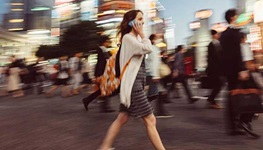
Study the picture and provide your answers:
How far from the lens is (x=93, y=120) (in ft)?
20.1

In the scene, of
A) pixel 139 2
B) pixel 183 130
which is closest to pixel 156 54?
pixel 183 130

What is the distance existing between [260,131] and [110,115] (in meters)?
3.01

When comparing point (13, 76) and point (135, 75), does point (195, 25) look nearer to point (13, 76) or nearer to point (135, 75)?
point (13, 76)

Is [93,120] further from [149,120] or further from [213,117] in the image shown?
[149,120]

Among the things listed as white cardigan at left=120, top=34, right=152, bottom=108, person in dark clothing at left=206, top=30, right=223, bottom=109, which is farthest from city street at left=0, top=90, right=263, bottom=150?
white cardigan at left=120, top=34, right=152, bottom=108

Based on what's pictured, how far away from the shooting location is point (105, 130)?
5.11 metres

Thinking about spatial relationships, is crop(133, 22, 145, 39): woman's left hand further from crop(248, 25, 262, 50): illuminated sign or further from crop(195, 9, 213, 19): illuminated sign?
crop(195, 9, 213, 19): illuminated sign


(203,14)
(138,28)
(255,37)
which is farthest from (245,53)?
(203,14)

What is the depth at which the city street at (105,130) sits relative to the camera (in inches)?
157

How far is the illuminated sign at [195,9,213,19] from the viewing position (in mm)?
68500

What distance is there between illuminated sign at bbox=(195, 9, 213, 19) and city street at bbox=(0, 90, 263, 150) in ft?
212

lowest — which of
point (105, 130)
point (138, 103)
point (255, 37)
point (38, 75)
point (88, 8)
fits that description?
point (38, 75)

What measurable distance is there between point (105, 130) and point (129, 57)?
7.33 ft

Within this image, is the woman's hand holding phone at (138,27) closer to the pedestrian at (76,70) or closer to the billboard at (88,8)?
the pedestrian at (76,70)
